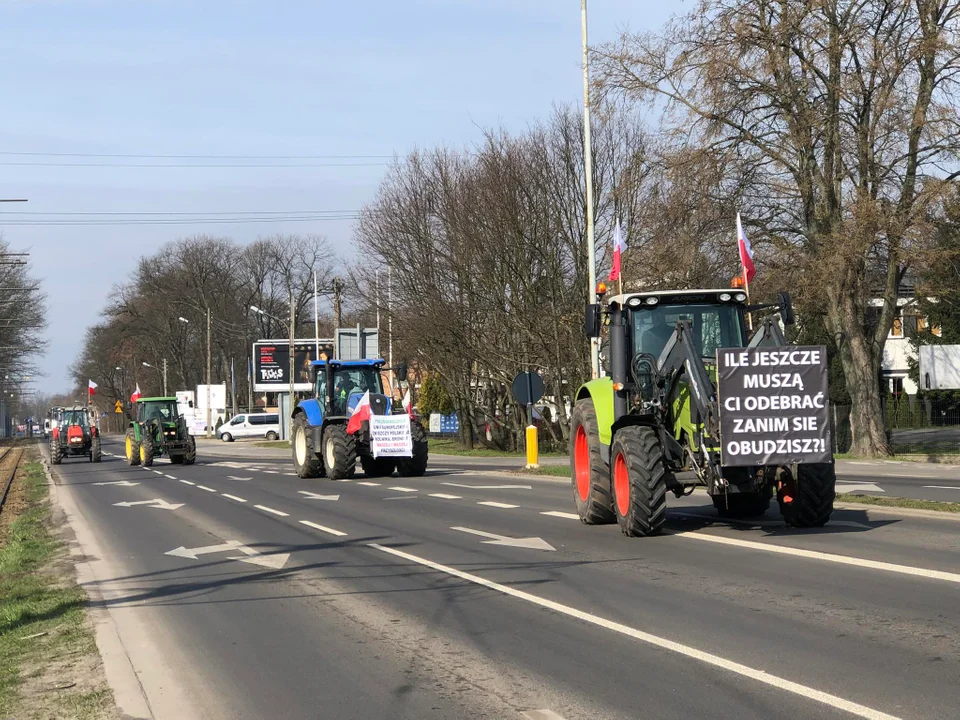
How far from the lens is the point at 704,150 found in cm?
2911

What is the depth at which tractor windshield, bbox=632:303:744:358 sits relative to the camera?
12.7 metres

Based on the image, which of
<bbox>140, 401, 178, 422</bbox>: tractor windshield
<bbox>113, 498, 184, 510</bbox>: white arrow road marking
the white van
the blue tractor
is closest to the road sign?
the blue tractor

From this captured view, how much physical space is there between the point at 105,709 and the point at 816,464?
7.71 m

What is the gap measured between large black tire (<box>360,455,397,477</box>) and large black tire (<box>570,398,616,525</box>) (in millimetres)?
12134

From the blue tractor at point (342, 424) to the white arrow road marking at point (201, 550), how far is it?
11.4 meters

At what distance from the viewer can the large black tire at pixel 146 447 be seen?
3753 centimetres

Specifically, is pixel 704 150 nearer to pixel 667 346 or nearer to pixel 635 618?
pixel 667 346

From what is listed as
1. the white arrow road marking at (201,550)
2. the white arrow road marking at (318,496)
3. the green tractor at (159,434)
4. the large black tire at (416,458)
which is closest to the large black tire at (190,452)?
the green tractor at (159,434)

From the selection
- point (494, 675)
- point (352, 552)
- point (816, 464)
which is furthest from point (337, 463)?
point (494, 675)

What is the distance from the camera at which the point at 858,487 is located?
60.0ft

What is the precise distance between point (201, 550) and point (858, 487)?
10.6 meters

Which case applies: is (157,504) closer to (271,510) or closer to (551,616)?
(271,510)

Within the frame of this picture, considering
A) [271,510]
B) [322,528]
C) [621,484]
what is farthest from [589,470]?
[271,510]

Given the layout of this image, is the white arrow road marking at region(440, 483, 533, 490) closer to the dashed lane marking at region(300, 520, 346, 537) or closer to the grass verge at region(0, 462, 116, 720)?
the dashed lane marking at region(300, 520, 346, 537)
